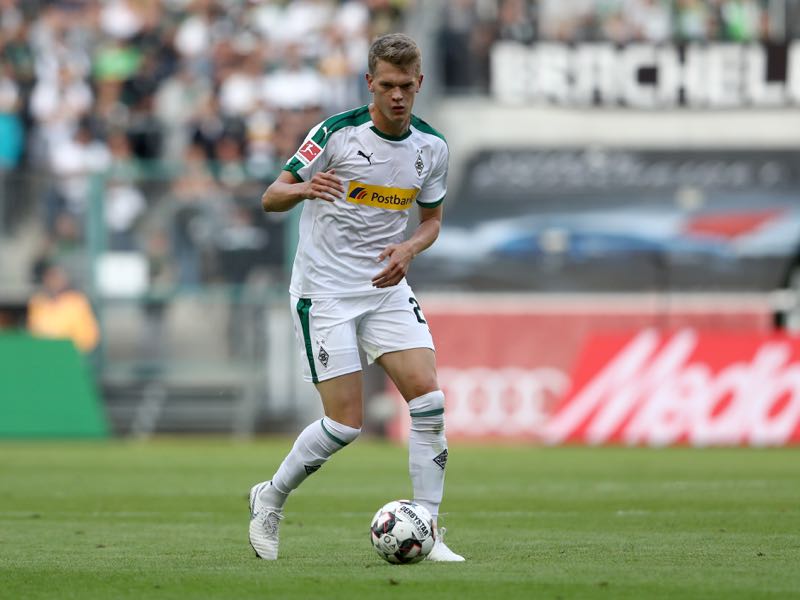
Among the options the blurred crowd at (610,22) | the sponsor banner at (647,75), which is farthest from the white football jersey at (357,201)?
the sponsor banner at (647,75)

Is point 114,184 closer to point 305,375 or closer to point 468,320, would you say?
point 468,320

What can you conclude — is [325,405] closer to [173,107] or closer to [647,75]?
[173,107]

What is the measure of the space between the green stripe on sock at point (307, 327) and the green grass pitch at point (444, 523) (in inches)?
36.7

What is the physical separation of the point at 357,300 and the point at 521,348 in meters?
12.3

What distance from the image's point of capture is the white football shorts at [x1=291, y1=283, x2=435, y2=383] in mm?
8484

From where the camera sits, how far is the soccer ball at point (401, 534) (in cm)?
807

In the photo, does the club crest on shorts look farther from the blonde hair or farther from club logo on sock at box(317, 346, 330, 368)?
the blonde hair

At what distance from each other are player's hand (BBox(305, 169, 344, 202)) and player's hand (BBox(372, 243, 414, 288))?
0.39 meters

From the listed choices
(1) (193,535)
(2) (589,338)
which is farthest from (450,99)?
(1) (193,535)

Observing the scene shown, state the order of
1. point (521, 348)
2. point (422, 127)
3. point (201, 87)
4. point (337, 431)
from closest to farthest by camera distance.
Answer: point (337, 431) < point (422, 127) < point (521, 348) < point (201, 87)

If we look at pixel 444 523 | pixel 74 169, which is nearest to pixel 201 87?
pixel 74 169

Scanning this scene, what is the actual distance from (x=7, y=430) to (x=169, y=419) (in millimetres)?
2471

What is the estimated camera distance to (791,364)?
19.1m

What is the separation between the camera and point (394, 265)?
326 inches
